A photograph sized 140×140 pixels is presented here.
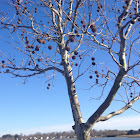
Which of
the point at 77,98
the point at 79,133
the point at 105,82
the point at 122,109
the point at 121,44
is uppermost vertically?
the point at 121,44

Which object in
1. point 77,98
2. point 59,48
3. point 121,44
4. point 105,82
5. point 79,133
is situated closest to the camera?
point 121,44

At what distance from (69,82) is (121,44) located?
127cm

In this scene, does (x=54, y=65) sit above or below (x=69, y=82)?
above

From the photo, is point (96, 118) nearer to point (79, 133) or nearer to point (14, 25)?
point (79, 133)

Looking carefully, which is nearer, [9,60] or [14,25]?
[14,25]

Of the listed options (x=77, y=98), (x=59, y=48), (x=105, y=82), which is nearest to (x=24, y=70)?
(x=59, y=48)

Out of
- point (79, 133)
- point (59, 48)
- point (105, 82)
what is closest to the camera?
point (79, 133)

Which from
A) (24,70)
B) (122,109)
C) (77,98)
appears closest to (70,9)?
(24,70)

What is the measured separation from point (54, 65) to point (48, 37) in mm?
831

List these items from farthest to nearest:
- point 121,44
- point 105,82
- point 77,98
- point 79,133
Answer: point 105,82
point 77,98
point 79,133
point 121,44

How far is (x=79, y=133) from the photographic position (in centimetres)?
388

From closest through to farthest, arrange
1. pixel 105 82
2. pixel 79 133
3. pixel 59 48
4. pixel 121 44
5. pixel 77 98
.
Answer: pixel 121 44, pixel 79 133, pixel 77 98, pixel 105 82, pixel 59 48

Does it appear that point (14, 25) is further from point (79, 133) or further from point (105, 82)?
point (79, 133)

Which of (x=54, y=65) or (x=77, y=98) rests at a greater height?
(x=54, y=65)
